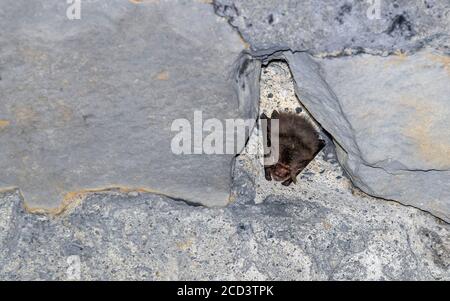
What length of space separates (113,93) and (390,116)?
0.68 meters

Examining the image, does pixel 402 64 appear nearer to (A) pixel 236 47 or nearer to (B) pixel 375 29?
(B) pixel 375 29

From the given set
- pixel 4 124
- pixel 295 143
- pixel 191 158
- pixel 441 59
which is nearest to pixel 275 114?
pixel 295 143

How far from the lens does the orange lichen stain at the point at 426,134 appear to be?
5.00 feet

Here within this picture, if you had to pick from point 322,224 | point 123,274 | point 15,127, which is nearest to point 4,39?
point 15,127

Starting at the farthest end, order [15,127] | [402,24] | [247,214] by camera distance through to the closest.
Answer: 1. [247,214]
2. [15,127]
3. [402,24]

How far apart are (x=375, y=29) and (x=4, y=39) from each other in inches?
33.6

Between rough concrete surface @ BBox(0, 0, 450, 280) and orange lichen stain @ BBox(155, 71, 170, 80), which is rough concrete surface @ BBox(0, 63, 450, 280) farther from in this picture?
orange lichen stain @ BBox(155, 71, 170, 80)

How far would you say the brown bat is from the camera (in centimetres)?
179

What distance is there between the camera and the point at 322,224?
172 cm

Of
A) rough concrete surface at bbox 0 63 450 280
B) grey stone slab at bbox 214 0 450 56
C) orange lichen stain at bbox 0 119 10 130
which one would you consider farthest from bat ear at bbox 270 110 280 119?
orange lichen stain at bbox 0 119 10 130

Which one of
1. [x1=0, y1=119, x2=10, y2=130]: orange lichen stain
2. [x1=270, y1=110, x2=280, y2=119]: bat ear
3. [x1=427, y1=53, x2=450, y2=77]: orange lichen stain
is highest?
[x1=427, y1=53, x2=450, y2=77]: orange lichen stain

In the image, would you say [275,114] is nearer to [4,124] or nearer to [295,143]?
[295,143]

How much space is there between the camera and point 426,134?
1.56 metres

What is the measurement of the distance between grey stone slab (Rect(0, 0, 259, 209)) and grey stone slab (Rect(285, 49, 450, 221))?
0.21m
